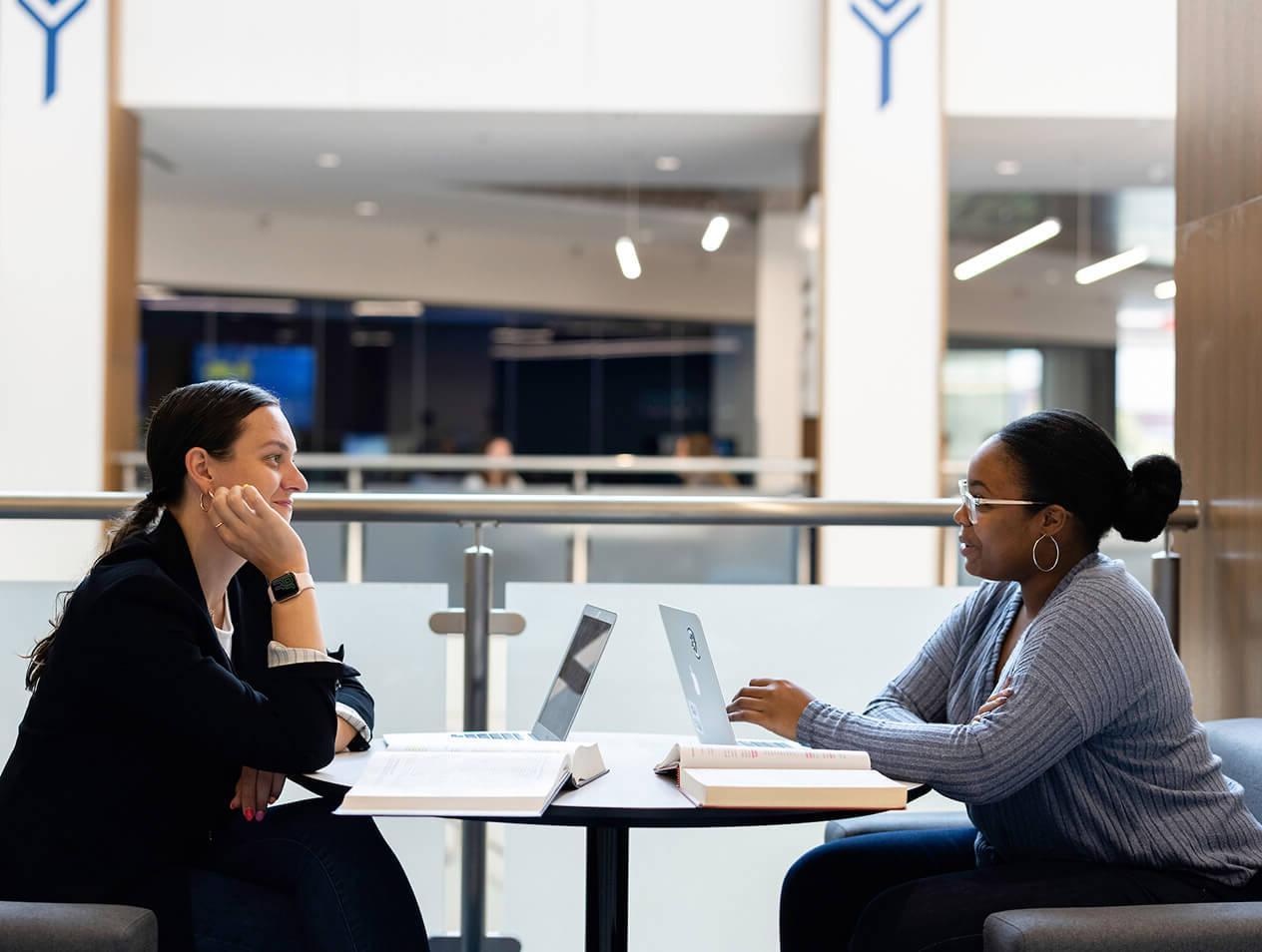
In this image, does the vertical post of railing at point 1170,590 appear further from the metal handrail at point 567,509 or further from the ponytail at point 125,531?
the ponytail at point 125,531

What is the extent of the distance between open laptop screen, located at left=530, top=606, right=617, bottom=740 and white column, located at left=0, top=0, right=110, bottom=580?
6158 mm

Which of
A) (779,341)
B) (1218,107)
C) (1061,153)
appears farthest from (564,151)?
(1218,107)

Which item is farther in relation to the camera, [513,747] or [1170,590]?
[1170,590]

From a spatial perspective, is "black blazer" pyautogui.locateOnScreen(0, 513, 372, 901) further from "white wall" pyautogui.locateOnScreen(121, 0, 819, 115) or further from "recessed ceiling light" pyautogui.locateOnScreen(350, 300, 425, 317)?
"recessed ceiling light" pyautogui.locateOnScreen(350, 300, 425, 317)

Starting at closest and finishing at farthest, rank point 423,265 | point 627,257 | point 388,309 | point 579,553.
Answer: point 579,553 → point 627,257 → point 423,265 → point 388,309

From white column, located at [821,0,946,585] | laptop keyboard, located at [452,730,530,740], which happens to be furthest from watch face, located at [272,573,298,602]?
white column, located at [821,0,946,585]

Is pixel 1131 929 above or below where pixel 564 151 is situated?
below

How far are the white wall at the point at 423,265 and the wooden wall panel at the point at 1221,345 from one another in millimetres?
9431

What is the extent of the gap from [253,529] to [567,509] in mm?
1012

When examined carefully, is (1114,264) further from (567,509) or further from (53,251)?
(567,509)

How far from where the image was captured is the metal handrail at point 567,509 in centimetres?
284

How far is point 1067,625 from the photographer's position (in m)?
1.93

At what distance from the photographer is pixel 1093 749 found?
1.96 m

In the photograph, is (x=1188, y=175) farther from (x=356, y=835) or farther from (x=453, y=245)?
(x=453, y=245)
